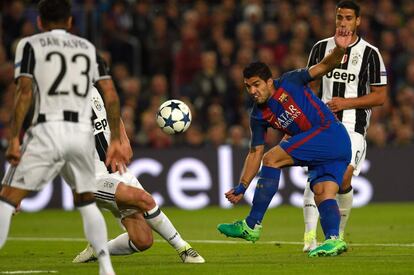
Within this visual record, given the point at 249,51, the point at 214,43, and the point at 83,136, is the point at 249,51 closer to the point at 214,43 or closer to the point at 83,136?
the point at 214,43

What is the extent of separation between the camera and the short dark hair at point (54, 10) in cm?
849

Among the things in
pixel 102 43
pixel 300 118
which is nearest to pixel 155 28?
pixel 102 43

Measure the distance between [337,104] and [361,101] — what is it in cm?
29

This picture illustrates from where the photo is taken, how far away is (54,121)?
8.40 meters

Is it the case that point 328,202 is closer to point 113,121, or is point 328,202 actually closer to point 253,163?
point 253,163

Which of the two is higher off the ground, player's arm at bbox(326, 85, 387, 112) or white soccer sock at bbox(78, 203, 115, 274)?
player's arm at bbox(326, 85, 387, 112)

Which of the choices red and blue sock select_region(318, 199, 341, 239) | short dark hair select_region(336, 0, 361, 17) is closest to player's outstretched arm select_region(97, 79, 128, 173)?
red and blue sock select_region(318, 199, 341, 239)

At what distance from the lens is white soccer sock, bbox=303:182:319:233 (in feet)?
37.8

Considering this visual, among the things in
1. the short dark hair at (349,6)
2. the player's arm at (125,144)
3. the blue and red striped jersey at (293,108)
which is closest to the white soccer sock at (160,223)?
the player's arm at (125,144)

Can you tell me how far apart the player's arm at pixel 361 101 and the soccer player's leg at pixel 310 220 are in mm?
858

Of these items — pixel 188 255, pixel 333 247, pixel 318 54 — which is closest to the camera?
pixel 188 255

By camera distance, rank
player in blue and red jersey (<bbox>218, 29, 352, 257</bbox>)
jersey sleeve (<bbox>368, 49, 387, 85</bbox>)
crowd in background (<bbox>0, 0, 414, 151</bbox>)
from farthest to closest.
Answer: crowd in background (<bbox>0, 0, 414, 151</bbox>) → jersey sleeve (<bbox>368, 49, 387, 85</bbox>) → player in blue and red jersey (<bbox>218, 29, 352, 257</bbox>)

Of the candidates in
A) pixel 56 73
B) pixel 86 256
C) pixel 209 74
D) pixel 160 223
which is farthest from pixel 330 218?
pixel 209 74

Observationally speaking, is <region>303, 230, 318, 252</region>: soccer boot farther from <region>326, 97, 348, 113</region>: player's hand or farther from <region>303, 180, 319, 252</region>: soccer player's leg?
<region>326, 97, 348, 113</region>: player's hand
